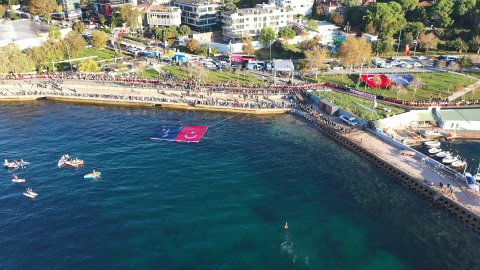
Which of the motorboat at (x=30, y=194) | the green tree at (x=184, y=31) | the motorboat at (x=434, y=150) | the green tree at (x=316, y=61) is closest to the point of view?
the motorboat at (x=30, y=194)

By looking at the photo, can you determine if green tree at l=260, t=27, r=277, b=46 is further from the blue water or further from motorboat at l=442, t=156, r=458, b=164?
motorboat at l=442, t=156, r=458, b=164

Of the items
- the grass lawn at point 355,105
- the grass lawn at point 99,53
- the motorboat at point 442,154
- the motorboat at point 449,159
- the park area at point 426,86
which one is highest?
the grass lawn at point 99,53

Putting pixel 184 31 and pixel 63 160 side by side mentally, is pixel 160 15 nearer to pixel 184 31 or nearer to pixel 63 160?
pixel 184 31

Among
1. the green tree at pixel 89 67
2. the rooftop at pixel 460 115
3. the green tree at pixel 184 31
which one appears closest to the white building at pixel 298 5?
the green tree at pixel 184 31

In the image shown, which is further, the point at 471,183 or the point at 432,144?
the point at 432,144

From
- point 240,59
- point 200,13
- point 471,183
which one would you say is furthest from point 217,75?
point 471,183

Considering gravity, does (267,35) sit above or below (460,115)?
above

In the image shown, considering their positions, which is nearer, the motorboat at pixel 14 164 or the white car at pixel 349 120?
the motorboat at pixel 14 164

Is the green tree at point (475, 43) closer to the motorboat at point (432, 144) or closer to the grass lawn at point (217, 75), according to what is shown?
the motorboat at point (432, 144)
